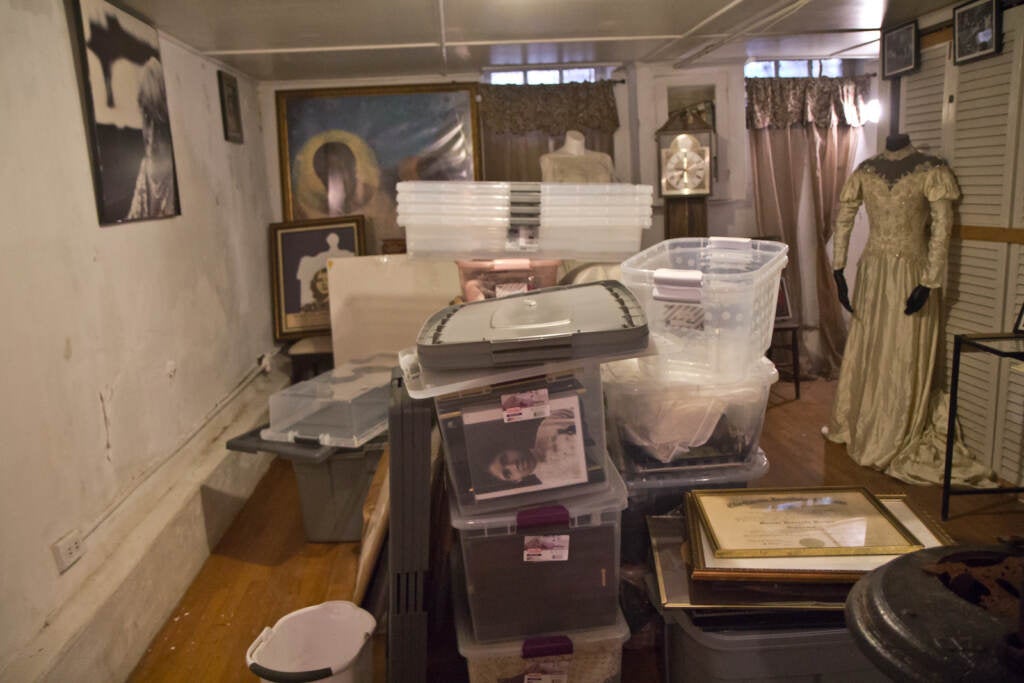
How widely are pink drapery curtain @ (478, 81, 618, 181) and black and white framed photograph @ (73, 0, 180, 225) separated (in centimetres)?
204

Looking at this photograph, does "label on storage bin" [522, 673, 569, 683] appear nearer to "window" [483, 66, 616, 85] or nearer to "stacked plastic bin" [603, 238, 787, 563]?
"stacked plastic bin" [603, 238, 787, 563]

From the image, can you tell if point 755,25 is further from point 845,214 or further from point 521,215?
point 521,215

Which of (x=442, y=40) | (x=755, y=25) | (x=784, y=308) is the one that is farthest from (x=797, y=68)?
(x=442, y=40)

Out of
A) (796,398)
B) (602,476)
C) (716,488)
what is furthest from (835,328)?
(602,476)

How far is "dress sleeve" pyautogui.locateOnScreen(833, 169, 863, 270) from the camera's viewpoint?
3.72m

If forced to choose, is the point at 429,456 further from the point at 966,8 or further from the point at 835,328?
the point at 835,328

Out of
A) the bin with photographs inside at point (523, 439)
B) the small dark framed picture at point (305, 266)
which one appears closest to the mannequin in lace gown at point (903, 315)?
the bin with photographs inside at point (523, 439)

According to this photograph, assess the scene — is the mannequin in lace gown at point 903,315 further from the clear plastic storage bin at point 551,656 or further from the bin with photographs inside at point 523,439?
the bin with photographs inside at point 523,439

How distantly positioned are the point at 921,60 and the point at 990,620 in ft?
11.3

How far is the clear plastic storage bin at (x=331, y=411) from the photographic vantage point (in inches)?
114

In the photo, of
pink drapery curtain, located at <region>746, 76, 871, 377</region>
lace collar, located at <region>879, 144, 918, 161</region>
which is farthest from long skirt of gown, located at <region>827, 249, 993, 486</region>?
pink drapery curtain, located at <region>746, 76, 871, 377</region>

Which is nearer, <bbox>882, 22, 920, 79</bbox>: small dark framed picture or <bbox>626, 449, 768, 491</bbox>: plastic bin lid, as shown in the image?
<bbox>626, 449, 768, 491</bbox>: plastic bin lid

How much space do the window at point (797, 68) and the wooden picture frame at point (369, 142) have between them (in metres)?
1.92

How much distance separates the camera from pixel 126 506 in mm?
2539
